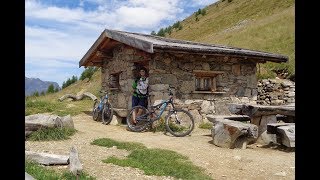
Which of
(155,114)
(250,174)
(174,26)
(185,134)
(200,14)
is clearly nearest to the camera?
(250,174)

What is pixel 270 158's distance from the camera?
6.98 m

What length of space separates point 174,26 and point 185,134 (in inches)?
1522

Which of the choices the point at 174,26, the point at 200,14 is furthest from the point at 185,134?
the point at 200,14

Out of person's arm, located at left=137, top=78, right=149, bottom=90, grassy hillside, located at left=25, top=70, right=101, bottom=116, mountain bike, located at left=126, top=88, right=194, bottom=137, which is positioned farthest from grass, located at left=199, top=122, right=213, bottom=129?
grassy hillside, located at left=25, top=70, right=101, bottom=116

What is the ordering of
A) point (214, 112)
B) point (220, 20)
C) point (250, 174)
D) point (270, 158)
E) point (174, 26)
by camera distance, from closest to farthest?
point (250, 174)
point (270, 158)
point (214, 112)
point (220, 20)
point (174, 26)

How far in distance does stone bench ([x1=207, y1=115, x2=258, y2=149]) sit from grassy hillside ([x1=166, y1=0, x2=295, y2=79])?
11.1m

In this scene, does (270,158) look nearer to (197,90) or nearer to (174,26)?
(197,90)

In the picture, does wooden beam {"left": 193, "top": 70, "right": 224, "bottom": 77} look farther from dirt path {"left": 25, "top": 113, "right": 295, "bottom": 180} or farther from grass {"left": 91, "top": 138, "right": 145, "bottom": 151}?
grass {"left": 91, "top": 138, "right": 145, "bottom": 151}

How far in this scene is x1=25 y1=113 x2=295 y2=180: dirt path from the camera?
562cm

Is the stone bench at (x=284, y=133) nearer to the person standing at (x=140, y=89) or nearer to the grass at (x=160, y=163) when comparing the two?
the grass at (x=160, y=163)

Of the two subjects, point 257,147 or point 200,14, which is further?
point 200,14

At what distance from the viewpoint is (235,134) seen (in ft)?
25.6

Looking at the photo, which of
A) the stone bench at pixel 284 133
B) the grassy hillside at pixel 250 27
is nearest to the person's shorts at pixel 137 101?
the stone bench at pixel 284 133

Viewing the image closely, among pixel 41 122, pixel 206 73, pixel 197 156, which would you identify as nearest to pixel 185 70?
pixel 206 73
